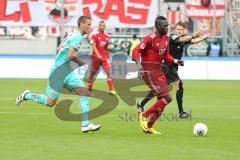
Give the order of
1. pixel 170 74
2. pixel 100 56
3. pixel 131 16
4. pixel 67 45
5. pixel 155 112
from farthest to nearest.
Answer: pixel 131 16, pixel 100 56, pixel 170 74, pixel 155 112, pixel 67 45

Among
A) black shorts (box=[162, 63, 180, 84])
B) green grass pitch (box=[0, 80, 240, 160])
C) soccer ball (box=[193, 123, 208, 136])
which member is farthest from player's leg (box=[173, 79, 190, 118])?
soccer ball (box=[193, 123, 208, 136])

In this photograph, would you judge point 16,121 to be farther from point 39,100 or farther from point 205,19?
point 205,19

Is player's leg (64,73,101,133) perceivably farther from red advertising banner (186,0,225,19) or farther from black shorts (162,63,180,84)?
red advertising banner (186,0,225,19)

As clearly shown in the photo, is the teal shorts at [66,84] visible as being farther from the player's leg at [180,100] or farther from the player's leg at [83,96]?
the player's leg at [180,100]

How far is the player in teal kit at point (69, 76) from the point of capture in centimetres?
1505

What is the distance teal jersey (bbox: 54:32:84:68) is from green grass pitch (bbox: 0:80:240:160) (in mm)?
1388

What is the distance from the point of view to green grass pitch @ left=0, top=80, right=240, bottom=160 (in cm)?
1226

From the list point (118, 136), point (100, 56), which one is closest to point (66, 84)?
point (118, 136)

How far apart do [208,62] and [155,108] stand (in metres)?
21.3

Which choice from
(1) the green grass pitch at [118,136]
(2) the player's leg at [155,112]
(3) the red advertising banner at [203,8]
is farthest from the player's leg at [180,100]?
(3) the red advertising banner at [203,8]

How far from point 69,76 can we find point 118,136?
1.65 m

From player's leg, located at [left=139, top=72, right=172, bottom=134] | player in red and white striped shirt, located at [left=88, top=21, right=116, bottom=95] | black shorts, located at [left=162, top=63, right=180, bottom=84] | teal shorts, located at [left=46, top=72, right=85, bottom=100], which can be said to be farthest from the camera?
player in red and white striped shirt, located at [left=88, top=21, right=116, bottom=95]

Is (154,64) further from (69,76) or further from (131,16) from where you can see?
(131,16)

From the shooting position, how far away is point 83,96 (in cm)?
1536
